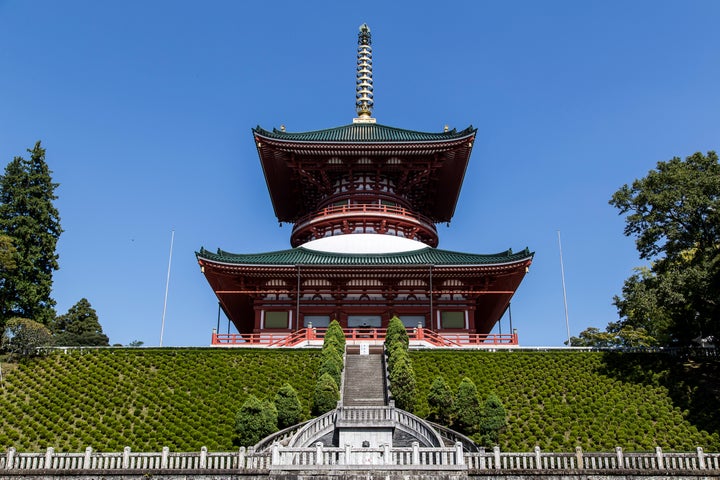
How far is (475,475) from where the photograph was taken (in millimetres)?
23453

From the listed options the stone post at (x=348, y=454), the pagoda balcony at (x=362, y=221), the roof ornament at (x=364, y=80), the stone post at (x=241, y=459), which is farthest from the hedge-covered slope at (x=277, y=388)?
the roof ornament at (x=364, y=80)

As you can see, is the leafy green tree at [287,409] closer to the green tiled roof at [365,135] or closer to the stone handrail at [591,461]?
the stone handrail at [591,461]

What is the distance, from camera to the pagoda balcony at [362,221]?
4847 cm

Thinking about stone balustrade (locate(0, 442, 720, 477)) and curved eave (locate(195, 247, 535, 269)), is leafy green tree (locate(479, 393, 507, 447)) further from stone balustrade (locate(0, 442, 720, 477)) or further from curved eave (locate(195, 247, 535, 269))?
curved eave (locate(195, 247, 535, 269))

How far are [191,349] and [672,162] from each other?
2709cm

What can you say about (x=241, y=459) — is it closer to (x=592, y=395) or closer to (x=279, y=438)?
(x=279, y=438)

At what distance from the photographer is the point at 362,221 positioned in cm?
4872

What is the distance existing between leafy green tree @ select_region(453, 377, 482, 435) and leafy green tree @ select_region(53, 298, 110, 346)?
4494 cm

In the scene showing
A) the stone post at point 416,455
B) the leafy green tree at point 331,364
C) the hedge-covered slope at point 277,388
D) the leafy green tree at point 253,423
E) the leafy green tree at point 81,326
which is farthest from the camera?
the leafy green tree at point 81,326

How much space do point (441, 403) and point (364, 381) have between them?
18.3 ft

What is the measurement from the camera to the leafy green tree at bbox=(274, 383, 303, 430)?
2708 centimetres

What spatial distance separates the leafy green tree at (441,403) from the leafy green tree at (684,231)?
12.4 meters

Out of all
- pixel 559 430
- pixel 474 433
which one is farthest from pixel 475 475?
pixel 559 430

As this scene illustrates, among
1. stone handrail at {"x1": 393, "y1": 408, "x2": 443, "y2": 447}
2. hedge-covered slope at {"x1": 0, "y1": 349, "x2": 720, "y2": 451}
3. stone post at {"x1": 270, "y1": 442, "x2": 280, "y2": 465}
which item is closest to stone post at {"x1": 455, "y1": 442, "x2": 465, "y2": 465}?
stone handrail at {"x1": 393, "y1": 408, "x2": 443, "y2": 447}
